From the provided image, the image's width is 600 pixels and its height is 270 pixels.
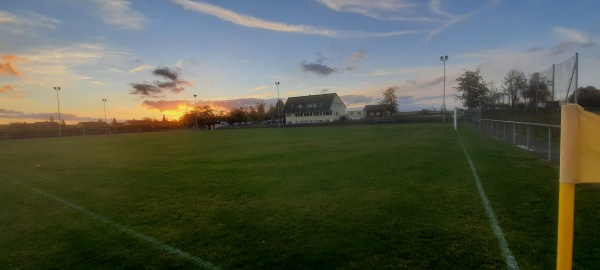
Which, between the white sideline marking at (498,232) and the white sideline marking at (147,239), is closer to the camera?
the white sideline marking at (498,232)

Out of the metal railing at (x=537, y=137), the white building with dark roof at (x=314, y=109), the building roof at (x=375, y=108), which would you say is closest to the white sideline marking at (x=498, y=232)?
the metal railing at (x=537, y=137)

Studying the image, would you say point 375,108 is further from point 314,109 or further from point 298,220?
point 298,220

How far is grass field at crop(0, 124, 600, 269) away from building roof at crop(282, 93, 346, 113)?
6868 centimetres

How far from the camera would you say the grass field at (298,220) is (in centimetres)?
393

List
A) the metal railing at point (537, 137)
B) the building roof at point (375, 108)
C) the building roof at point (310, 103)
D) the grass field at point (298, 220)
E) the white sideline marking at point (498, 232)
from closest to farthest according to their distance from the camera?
the white sideline marking at point (498, 232) → the grass field at point (298, 220) → the metal railing at point (537, 137) → the building roof at point (310, 103) → the building roof at point (375, 108)

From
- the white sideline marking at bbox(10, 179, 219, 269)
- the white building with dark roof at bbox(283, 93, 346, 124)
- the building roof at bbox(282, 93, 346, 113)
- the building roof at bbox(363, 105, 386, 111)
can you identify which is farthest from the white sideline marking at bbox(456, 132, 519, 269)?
the building roof at bbox(363, 105, 386, 111)

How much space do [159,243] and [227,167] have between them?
6874 millimetres

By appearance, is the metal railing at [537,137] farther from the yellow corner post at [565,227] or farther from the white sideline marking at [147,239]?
the white sideline marking at [147,239]

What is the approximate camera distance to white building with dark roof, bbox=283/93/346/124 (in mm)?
77750

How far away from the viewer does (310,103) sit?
81.0 m

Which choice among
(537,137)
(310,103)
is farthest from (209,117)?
(537,137)

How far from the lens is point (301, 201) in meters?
6.47

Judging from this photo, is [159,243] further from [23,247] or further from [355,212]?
[355,212]

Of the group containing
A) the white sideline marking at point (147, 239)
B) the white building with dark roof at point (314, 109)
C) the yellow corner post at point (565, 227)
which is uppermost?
the white building with dark roof at point (314, 109)
